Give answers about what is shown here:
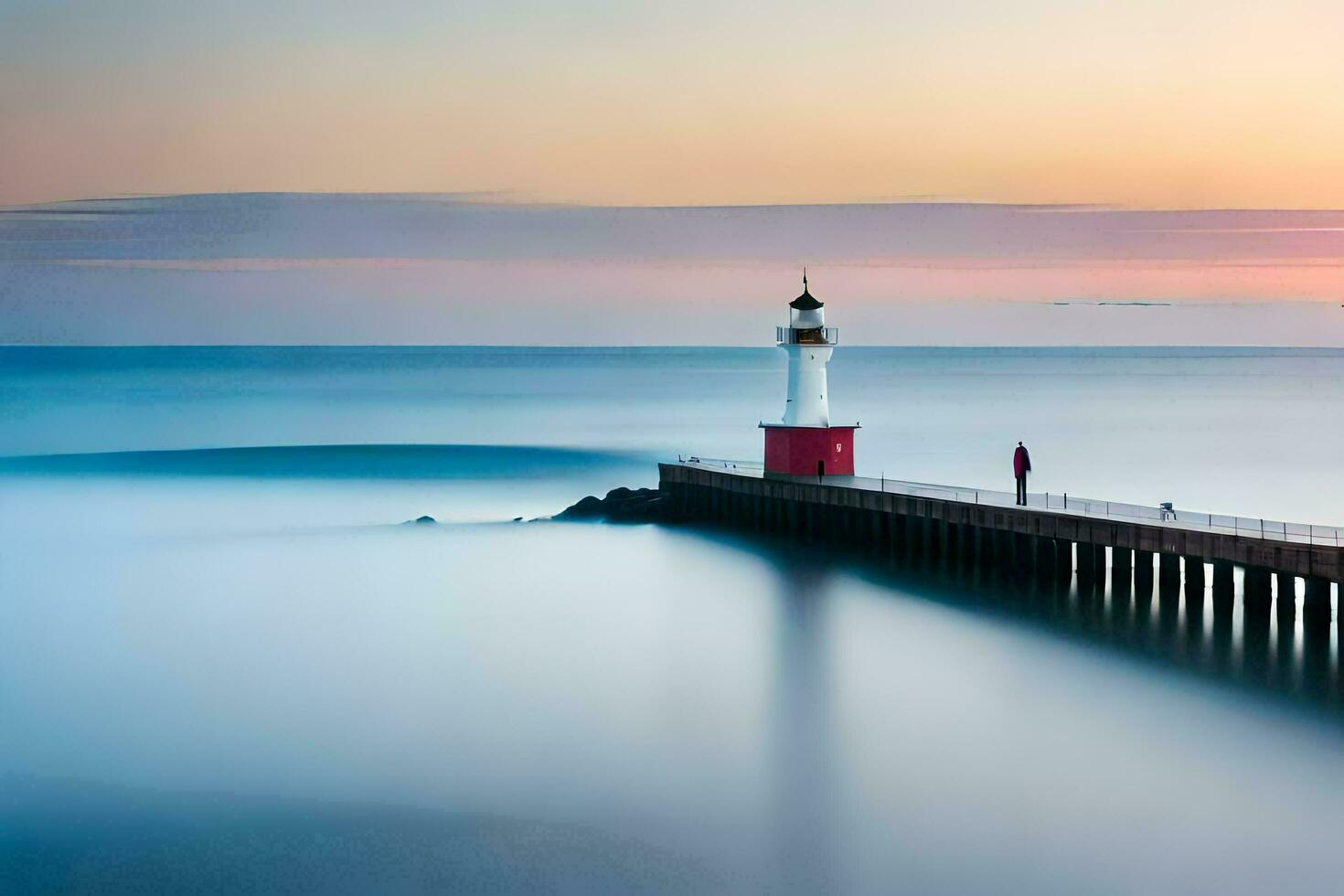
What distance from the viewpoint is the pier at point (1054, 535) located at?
13.3 meters

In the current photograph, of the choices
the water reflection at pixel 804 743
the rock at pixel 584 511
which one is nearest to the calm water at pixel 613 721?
the water reflection at pixel 804 743

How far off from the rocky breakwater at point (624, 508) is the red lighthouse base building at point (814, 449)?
330 cm

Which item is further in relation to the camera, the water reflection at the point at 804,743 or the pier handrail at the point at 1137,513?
the pier handrail at the point at 1137,513

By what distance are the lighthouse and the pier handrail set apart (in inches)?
10.2

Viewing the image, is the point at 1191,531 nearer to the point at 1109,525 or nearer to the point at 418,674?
the point at 1109,525

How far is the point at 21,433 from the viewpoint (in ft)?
169

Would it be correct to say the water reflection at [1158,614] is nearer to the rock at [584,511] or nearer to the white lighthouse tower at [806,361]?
the white lighthouse tower at [806,361]

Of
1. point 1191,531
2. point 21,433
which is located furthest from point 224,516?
point 21,433

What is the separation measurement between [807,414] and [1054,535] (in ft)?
18.9

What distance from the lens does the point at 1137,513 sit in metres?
15.8

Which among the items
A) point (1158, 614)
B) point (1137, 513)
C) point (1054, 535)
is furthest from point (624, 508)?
point (1158, 614)

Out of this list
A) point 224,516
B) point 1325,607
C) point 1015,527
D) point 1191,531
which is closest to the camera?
point 1325,607

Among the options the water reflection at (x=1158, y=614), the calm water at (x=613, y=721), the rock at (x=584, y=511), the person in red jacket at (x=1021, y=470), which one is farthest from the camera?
the rock at (x=584, y=511)

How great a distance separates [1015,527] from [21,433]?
142 ft
